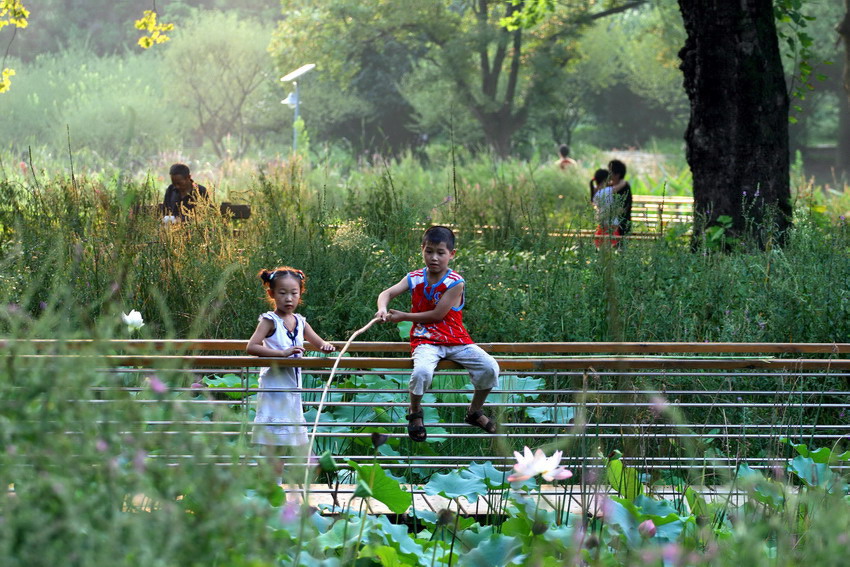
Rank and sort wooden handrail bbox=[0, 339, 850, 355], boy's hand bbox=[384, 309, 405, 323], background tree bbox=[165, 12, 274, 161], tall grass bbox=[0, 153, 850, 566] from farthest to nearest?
background tree bbox=[165, 12, 274, 161] → wooden handrail bbox=[0, 339, 850, 355] → boy's hand bbox=[384, 309, 405, 323] → tall grass bbox=[0, 153, 850, 566]

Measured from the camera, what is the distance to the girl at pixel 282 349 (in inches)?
153

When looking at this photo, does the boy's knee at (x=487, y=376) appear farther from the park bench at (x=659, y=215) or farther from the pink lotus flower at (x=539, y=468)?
the park bench at (x=659, y=215)

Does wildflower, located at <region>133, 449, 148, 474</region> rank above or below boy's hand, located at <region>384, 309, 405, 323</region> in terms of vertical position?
above

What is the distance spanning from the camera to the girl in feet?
12.7

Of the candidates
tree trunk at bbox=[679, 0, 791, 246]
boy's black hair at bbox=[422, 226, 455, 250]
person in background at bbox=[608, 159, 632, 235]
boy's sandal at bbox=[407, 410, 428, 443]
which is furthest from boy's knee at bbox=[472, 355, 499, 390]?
tree trunk at bbox=[679, 0, 791, 246]

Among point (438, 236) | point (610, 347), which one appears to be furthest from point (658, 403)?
point (438, 236)

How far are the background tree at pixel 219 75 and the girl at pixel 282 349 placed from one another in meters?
40.1

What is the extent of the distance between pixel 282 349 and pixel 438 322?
1.94 feet

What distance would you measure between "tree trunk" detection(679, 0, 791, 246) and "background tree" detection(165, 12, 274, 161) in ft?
119

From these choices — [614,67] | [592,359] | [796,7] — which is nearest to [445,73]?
[614,67]

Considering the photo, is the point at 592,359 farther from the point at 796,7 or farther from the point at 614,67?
the point at 614,67

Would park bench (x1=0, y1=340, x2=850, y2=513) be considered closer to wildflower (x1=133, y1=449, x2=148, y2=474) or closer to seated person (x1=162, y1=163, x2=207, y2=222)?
wildflower (x1=133, y1=449, x2=148, y2=474)

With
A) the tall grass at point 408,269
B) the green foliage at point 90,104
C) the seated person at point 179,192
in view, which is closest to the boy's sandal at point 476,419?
the tall grass at point 408,269

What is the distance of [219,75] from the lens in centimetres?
4522
